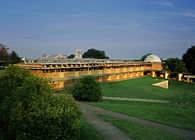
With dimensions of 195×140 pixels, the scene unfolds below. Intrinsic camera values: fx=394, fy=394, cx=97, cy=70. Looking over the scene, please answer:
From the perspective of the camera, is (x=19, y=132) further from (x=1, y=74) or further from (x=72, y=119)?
(x=1, y=74)

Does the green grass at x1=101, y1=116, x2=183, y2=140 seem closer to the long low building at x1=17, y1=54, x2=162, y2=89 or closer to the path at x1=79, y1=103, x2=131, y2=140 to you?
the path at x1=79, y1=103, x2=131, y2=140

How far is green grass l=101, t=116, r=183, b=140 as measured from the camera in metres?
14.2

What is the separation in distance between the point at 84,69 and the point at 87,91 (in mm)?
22004

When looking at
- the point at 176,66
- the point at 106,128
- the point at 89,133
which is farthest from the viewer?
the point at 176,66

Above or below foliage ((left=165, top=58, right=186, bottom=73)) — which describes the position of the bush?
below

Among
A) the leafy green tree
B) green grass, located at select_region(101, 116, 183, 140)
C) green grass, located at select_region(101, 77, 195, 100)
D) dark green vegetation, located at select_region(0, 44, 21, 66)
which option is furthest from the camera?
the leafy green tree

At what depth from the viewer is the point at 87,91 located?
25406 millimetres

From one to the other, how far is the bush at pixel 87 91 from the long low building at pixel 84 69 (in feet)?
6.20

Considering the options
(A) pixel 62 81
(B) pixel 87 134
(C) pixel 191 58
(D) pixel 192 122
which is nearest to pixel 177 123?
(D) pixel 192 122

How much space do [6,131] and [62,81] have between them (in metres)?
23.8

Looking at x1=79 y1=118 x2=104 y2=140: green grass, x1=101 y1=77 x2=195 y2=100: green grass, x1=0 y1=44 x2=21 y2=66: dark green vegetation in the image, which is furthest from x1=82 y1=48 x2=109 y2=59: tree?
x1=79 y1=118 x2=104 y2=140: green grass

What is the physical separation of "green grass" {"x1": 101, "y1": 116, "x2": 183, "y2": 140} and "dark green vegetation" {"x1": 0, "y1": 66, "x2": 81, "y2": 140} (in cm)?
269

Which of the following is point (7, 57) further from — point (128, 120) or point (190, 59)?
point (190, 59)

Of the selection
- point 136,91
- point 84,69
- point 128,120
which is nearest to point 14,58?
point 84,69
